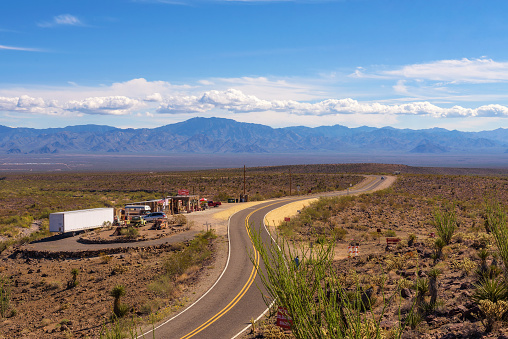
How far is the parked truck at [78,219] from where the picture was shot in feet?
144

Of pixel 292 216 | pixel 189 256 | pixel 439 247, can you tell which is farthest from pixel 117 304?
pixel 292 216

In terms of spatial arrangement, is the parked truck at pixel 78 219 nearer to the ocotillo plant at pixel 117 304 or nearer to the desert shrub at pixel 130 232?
the desert shrub at pixel 130 232

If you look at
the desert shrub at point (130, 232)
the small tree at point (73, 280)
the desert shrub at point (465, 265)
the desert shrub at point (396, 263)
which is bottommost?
the small tree at point (73, 280)

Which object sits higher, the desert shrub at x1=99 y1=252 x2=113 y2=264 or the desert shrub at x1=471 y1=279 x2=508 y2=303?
the desert shrub at x1=471 y1=279 x2=508 y2=303

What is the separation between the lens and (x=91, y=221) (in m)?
47.1

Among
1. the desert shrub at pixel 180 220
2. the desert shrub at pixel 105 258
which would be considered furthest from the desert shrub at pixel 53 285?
the desert shrub at pixel 180 220

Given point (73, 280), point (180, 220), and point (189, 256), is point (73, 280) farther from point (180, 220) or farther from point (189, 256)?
point (180, 220)

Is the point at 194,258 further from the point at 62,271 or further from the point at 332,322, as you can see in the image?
the point at 332,322

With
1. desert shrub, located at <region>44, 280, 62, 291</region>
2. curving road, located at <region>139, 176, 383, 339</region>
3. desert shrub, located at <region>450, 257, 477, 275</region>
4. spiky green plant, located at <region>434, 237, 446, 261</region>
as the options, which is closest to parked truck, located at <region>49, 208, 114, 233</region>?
desert shrub, located at <region>44, 280, 62, 291</region>

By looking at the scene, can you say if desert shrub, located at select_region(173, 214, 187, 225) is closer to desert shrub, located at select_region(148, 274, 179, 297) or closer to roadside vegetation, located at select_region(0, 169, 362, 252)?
roadside vegetation, located at select_region(0, 169, 362, 252)

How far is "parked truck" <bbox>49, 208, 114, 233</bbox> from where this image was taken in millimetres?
43969

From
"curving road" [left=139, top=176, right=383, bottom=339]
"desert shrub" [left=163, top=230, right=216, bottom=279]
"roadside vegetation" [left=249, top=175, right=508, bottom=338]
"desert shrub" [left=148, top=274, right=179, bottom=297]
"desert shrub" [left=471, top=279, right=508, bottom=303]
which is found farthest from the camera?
"desert shrub" [left=163, top=230, right=216, bottom=279]

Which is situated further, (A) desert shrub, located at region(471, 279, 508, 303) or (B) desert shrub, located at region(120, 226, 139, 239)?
(B) desert shrub, located at region(120, 226, 139, 239)

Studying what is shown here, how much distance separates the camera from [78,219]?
149 feet
